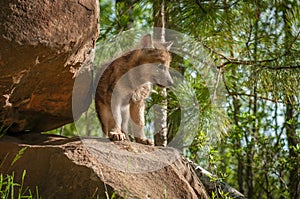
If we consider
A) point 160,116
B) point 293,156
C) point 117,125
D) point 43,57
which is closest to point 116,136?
point 117,125

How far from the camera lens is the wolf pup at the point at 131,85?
9.46ft

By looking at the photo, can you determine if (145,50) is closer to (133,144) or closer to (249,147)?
(133,144)

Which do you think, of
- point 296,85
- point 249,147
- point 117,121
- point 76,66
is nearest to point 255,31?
point 296,85

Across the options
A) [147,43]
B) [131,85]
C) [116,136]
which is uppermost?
[147,43]

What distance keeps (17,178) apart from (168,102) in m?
1.47

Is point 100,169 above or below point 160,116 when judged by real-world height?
below

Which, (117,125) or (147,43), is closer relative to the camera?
(117,125)

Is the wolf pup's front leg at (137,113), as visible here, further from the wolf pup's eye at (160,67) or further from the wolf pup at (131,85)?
the wolf pup's eye at (160,67)

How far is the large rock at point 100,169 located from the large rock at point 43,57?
0.26 m

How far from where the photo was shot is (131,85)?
3002 millimetres

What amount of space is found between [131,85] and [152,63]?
21 cm

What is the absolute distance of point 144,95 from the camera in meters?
3.11

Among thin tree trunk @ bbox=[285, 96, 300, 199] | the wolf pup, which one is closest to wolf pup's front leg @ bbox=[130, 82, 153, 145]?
the wolf pup

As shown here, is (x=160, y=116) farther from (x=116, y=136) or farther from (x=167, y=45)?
(x=116, y=136)
